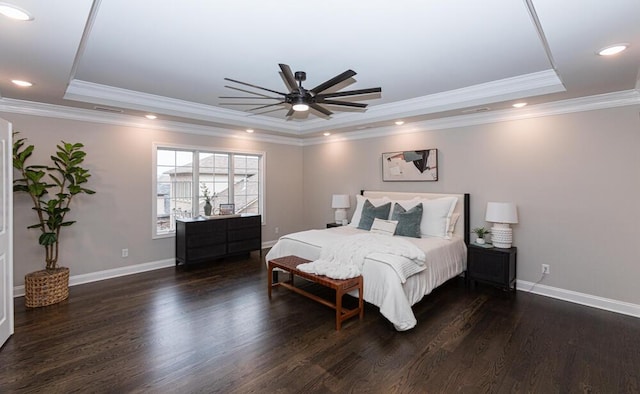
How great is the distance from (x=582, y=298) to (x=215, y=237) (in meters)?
5.10

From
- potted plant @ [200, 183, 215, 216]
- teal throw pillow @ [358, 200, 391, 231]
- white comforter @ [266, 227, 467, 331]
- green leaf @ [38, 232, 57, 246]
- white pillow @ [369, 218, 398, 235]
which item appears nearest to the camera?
white comforter @ [266, 227, 467, 331]

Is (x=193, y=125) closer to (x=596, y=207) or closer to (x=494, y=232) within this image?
(x=494, y=232)

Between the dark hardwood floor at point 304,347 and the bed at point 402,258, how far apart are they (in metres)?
0.24

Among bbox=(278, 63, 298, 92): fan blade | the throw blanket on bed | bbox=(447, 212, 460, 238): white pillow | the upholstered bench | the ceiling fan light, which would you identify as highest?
bbox=(278, 63, 298, 92): fan blade

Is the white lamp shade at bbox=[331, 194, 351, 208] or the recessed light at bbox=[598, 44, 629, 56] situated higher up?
the recessed light at bbox=[598, 44, 629, 56]

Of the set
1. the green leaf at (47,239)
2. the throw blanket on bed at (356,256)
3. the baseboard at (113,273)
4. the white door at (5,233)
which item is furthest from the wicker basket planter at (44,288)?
the throw blanket on bed at (356,256)

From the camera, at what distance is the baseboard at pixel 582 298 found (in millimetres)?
3355

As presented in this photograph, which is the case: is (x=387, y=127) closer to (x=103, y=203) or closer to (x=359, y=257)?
(x=359, y=257)

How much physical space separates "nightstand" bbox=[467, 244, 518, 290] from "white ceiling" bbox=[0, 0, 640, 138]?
6.00 feet

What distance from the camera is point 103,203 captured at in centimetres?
446

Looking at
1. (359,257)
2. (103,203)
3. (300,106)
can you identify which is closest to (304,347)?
(359,257)

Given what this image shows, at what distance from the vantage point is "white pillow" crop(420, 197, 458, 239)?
429 centimetres

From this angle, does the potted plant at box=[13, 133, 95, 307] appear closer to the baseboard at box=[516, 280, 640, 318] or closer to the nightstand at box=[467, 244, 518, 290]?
the nightstand at box=[467, 244, 518, 290]

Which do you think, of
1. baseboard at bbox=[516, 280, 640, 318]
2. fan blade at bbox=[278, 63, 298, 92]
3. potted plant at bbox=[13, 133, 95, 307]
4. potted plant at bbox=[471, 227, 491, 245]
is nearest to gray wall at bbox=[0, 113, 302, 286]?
potted plant at bbox=[13, 133, 95, 307]
